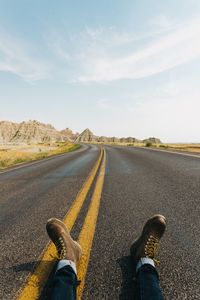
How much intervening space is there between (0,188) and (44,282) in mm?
5477

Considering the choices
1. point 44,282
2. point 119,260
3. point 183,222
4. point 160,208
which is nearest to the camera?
point 44,282

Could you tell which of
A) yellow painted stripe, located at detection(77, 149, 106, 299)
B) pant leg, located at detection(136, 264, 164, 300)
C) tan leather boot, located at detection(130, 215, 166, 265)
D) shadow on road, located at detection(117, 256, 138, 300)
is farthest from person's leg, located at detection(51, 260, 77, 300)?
tan leather boot, located at detection(130, 215, 166, 265)

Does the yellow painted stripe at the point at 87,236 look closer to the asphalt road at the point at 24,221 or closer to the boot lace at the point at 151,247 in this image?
the asphalt road at the point at 24,221

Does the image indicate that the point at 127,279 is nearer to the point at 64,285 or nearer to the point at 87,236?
the point at 64,285

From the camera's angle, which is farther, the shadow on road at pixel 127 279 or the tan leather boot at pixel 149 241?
the tan leather boot at pixel 149 241

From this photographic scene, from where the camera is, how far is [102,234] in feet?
11.1

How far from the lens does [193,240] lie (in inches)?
125

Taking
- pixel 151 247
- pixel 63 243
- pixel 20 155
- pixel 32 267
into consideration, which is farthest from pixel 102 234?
pixel 20 155

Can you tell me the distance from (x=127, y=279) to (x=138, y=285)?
272mm

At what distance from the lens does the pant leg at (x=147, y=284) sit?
6.36 feet

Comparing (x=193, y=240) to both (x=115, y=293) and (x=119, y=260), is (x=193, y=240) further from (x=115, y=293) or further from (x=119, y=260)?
(x=115, y=293)

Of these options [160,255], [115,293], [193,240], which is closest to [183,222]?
[193,240]

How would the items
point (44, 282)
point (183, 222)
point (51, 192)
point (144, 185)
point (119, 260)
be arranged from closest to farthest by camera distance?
point (44, 282)
point (119, 260)
point (183, 222)
point (51, 192)
point (144, 185)

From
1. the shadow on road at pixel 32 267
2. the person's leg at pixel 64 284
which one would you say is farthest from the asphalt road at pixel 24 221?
the person's leg at pixel 64 284
